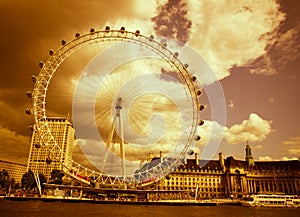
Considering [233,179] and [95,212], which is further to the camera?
[233,179]

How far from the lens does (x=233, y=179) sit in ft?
458

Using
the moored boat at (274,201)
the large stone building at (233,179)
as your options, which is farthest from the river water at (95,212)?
the large stone building at (233,179)

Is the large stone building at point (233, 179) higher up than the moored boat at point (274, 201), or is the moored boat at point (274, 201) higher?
the large stone building at point (233, 179)

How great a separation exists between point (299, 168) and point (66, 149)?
139 meters

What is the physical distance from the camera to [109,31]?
5562cm

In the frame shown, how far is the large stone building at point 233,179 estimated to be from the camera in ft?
452

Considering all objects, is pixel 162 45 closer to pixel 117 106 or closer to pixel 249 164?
pixel 117 106

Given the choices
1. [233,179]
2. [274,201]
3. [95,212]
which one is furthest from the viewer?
[233,179]

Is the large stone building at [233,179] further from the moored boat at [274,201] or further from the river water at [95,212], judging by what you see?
the river water at [95,212]

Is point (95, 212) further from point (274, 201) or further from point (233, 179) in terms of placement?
point (233, 179)

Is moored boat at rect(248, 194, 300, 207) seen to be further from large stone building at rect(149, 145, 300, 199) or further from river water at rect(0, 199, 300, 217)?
river water at rect(0, 199, 300, 217)

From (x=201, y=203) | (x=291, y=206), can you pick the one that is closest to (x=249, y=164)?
(x=291, y=206)

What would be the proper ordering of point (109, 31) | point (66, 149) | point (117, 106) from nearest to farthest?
point (109, 31)
point (117, 106)
point (66, 149)

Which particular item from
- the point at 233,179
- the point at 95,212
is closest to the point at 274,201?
the point at 233,179
